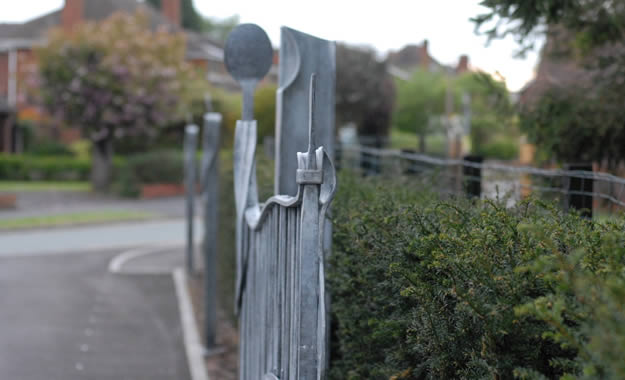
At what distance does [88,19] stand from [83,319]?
38.4 meters

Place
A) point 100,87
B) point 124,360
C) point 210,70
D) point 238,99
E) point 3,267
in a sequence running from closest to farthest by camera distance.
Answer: point 124,360 < point 3,267 < point 100,87 < point 238,99 < point 210,70

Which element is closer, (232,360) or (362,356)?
(362,356)

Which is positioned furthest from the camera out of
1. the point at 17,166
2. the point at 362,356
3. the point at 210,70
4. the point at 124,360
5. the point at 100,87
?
the point at 210,70

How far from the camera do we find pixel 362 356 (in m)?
3.50

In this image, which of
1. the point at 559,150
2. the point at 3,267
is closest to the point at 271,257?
the point at 559,150

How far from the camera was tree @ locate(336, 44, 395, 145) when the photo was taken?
2184 cm

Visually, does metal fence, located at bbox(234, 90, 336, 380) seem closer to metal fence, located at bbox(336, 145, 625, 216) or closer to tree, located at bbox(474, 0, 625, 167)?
metal fence, located at bbox(336, 145, 625, 216)

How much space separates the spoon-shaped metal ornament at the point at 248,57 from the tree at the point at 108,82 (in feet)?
76.6

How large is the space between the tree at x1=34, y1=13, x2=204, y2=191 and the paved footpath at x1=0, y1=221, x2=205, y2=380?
12537 millimetres

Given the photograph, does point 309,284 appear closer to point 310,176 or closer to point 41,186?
point 310,176

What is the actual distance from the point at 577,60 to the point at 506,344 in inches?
265

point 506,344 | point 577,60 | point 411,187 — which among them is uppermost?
point 577,60

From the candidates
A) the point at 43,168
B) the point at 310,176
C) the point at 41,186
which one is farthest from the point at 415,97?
the point at 310,176

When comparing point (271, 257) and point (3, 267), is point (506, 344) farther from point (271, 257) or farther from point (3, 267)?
point (3, 267)
